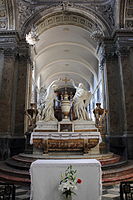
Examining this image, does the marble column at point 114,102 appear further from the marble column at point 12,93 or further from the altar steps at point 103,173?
the marble column at point 12,93

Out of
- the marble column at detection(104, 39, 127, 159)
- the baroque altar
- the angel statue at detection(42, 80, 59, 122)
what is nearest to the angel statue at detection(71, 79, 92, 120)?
the baroque altar

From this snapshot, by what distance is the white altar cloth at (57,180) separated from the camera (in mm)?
2848

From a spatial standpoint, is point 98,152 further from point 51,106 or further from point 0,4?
point 0,4

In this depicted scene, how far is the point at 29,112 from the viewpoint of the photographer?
7.52 metres

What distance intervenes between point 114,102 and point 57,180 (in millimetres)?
7175

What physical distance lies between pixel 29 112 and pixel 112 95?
4720 millimetres

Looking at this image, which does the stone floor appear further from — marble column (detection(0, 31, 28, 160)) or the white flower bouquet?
marble column (detection(0, 31, 28, 160))

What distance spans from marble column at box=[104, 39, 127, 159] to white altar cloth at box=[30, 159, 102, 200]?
5.86 metres

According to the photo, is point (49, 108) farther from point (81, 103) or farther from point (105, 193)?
point (105, 193)

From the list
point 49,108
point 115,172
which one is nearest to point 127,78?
point 49,108

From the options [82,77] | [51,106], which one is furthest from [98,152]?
[82,77]

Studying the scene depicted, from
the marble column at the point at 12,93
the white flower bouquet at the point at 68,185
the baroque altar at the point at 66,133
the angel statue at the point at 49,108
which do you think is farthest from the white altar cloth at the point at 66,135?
the white flower bouquet at the point at 68,185

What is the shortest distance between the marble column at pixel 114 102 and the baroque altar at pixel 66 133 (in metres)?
2.34

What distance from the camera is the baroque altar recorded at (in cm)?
621
